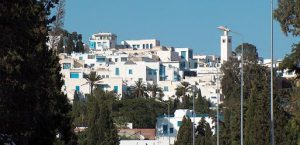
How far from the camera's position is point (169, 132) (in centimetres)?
10656

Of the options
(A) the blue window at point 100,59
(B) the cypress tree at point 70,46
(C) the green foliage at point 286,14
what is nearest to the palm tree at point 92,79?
(A) the blue window at point 100,59

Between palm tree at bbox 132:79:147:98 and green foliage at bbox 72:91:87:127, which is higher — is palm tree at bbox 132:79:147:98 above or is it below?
above

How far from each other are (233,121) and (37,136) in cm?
Result: 2657

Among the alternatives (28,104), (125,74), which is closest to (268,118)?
(28,104)

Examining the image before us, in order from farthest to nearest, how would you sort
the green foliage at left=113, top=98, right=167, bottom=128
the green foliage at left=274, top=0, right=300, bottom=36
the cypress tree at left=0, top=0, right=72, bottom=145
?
the green foliage at left=113, top=98, right=167, bottom=128, the green foliage at left=274, top=0, right=300, bottom=36, the cypress tree at left=0, top=0, right=72, bottom=145

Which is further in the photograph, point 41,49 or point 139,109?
point 139,109

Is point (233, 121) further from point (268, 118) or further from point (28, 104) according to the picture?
point (28, 104)

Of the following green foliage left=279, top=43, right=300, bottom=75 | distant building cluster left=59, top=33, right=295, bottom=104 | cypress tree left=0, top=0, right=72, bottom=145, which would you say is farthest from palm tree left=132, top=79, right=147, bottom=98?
green foliage left=279, top=43, right=300, bottom=75

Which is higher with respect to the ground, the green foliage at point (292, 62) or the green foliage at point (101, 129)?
the green foliage at point (292, 62)

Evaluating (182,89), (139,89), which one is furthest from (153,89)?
(182,89)

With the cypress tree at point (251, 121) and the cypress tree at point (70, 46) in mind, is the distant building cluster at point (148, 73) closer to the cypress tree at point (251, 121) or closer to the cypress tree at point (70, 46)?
the cypress tree at point (70, 46)

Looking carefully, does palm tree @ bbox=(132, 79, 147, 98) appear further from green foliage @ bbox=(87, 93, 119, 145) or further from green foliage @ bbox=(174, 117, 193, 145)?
green foliage @ bbox=(87, 93, 119, 145)

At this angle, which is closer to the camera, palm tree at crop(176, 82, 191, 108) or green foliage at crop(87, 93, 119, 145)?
green foliage at crop(87, 93, 119, 145)

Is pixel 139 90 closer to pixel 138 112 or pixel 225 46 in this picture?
pixel 138 112
